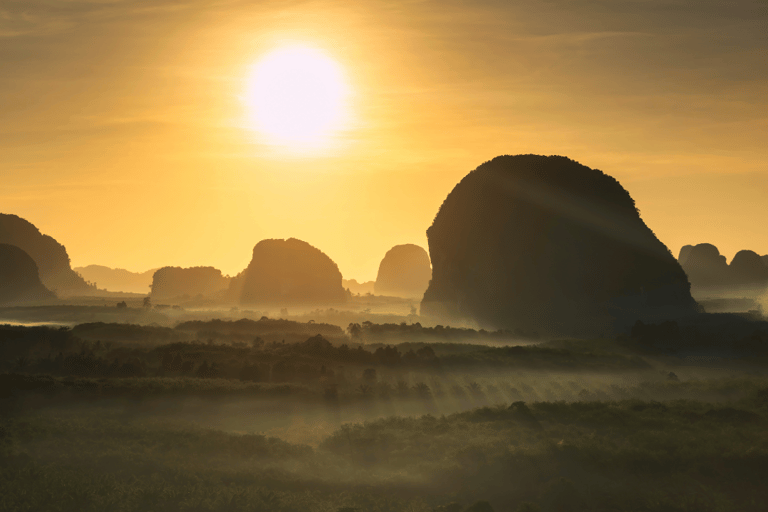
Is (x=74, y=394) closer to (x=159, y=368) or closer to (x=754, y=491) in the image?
(x=159, y=368)

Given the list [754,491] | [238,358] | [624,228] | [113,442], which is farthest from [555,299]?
[113,442]

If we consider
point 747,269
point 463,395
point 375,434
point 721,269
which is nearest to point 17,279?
point 463,395

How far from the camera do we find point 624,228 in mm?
63969

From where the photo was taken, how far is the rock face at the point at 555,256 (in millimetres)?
60188

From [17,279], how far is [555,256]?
292 ft

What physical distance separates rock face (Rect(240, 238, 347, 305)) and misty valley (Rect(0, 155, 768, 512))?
109 feet

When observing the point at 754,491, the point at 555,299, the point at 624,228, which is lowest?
the point at 754,491

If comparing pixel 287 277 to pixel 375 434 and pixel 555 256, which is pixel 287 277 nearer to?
pixel 555 256

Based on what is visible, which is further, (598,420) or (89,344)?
(89,344)

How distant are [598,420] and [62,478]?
1821 cm

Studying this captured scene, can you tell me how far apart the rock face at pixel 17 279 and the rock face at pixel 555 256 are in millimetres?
73203

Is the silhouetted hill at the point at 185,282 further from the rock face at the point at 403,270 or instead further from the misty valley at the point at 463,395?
the misty valley at the point at 463,395

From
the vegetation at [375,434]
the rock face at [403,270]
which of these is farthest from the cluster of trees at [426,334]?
the rock face at [403,270]

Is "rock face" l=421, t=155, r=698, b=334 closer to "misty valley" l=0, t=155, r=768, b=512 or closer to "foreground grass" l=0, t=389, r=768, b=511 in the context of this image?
"misty valley" l=0, t=155, r=768, b=512
